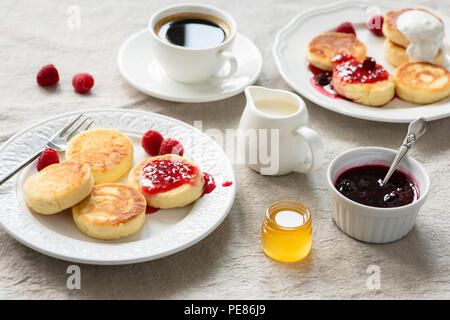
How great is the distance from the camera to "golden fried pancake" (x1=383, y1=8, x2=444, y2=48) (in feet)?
7.63

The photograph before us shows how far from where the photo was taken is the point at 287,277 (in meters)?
1.52

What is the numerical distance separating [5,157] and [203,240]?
646 millimetres

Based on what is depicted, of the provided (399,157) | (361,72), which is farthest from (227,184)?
(361,72)

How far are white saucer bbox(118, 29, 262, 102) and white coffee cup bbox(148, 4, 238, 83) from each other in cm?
4

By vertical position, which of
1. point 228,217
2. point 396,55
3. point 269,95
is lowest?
point 228,217

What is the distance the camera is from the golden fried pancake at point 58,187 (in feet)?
4.95

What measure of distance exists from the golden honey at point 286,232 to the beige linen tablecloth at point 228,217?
0.10ft

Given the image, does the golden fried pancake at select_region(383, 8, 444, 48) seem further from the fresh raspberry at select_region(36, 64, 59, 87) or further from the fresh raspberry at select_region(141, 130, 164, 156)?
the fresh raspberry at select_region(36, 64, 59, 87)

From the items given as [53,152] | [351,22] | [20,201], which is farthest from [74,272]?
[351,22]

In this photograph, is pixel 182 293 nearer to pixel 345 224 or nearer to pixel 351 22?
pixel 345 224

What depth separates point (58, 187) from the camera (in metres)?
1.53

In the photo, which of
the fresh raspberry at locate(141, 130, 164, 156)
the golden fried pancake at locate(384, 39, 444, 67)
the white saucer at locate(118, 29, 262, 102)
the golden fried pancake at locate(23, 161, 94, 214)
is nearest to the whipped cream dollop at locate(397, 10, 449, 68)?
the golden fried pancake at locate(384, 39, 444, 67)

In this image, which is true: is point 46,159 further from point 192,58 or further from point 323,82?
point 323,82

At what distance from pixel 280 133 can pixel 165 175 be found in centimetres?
38
